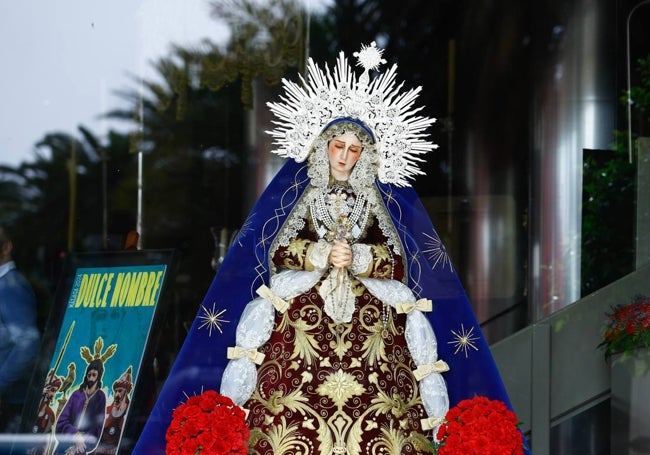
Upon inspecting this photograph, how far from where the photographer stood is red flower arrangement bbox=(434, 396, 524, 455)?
130 inches

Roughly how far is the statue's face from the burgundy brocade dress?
297mm

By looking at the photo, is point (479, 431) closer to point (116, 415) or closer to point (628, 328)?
point (116, 415)

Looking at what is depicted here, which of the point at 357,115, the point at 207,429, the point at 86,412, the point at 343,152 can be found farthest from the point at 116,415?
the point at 357,115

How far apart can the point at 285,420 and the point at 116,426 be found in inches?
32.3

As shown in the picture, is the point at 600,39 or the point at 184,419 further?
the point at 600,39

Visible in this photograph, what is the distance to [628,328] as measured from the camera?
4.83 m

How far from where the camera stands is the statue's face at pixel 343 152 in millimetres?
3734

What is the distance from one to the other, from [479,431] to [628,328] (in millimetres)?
1747

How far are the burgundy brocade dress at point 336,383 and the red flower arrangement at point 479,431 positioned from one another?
0.64 ft

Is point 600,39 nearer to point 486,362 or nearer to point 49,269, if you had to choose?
point 486,362

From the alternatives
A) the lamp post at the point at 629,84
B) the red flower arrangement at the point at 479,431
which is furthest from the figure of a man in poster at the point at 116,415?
the lamp post at the point at 629,84

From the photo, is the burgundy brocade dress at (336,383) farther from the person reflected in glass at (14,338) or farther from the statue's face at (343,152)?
the person reflected in glass at (14,338)

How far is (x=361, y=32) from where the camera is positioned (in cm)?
548

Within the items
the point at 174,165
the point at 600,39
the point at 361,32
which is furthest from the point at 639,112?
the point at 174,165
